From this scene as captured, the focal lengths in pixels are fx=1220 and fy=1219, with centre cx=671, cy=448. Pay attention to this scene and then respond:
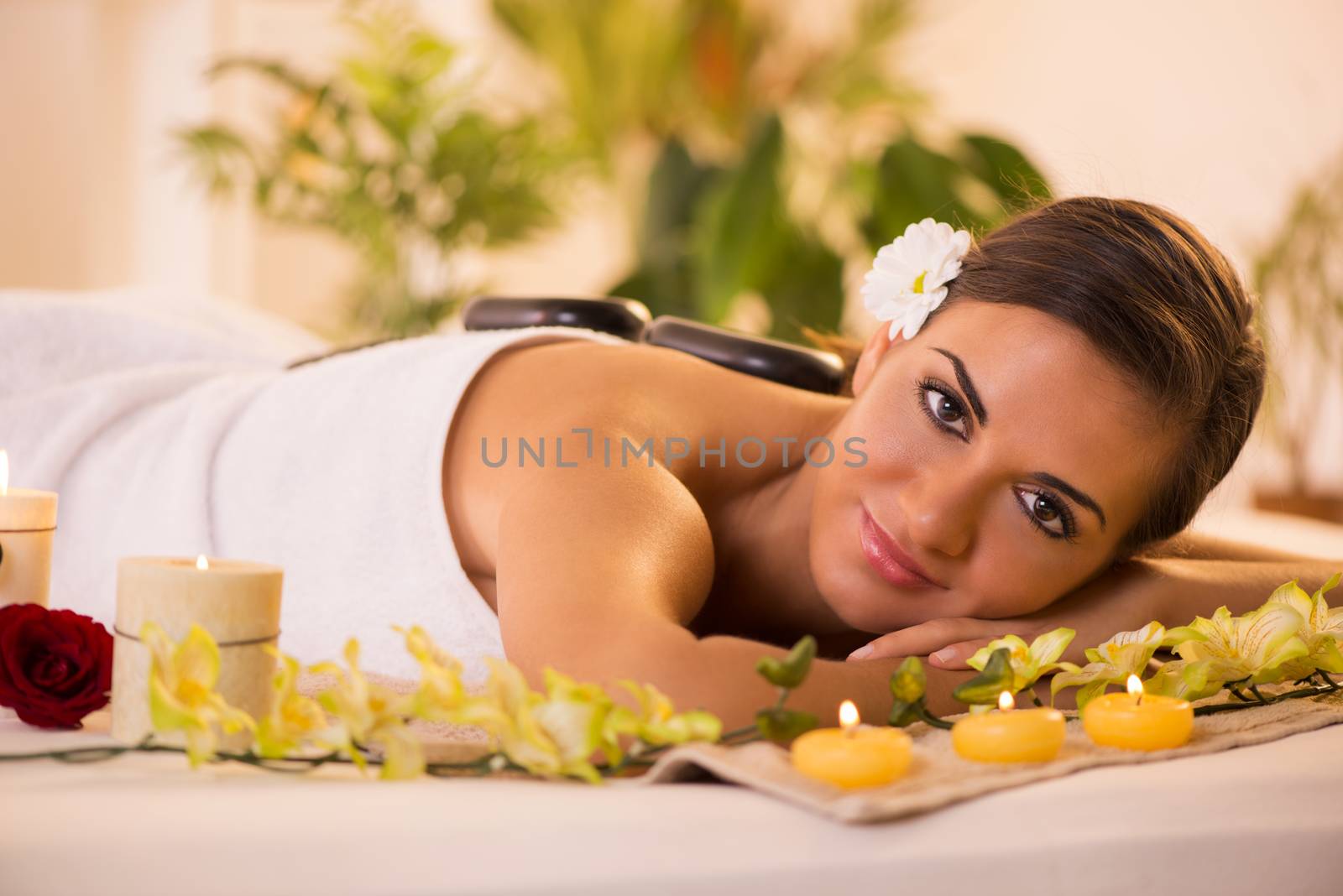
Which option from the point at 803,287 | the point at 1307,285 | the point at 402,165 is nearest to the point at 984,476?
the point at 803,287

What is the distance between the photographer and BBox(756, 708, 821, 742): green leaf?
750 millimetres

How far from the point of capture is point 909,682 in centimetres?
83

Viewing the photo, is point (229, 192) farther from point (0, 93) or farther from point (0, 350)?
point (0, 350)

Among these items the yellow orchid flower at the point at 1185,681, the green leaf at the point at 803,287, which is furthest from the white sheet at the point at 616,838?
the green leaf at the point at 803,287

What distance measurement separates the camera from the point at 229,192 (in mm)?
3549

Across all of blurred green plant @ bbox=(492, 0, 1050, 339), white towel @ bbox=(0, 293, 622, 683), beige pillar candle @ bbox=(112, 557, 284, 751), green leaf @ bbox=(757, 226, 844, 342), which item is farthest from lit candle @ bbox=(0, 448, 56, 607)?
blurred green plant @ bbox=(492, 0, 1050, 339)

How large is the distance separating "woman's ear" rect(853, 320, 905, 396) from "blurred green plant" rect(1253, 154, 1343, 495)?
2451mm

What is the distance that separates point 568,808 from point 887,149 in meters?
2.36

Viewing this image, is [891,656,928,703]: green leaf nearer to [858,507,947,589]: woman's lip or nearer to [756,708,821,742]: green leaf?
[756,708,821,742]: green leaf

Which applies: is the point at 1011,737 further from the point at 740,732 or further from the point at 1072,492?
the point at 1072,492

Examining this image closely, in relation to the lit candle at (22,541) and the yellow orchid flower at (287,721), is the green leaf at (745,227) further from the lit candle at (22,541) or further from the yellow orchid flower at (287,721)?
the yellow orchid flower at (287,721)

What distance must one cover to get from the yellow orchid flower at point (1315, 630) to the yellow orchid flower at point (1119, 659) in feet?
0.30

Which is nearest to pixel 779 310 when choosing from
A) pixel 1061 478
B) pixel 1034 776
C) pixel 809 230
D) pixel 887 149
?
pixel 809 230

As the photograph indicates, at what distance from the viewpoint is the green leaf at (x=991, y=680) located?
2.76 ft
